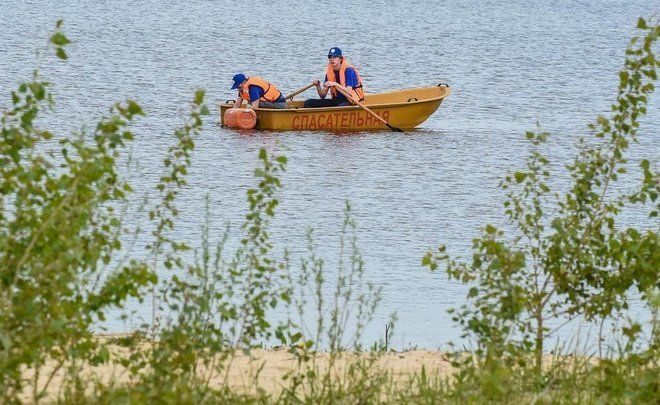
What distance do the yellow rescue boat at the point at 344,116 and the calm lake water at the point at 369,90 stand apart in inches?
7.1

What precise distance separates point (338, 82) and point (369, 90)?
9.51m

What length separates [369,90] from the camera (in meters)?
34.9

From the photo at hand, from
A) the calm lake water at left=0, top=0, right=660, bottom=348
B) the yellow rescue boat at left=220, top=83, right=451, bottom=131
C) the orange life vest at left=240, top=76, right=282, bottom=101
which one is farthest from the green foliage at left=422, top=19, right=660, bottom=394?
the yellow rescue boat at left=220, top=83, right=451, bottom=131

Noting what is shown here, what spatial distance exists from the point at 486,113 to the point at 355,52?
636 inches

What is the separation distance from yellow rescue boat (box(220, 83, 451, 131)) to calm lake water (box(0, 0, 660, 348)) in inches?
7.1

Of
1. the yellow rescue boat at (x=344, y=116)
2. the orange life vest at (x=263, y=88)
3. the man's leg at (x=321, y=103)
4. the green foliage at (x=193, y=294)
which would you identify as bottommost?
the green foliage at (x=193, y=294)

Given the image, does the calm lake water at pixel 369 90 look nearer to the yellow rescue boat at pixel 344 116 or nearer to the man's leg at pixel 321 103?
the yellow rescue boat at pixel 344 116

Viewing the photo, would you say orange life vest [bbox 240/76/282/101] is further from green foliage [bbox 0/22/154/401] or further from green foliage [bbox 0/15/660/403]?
green foliage [bbox 0/22/154/401]

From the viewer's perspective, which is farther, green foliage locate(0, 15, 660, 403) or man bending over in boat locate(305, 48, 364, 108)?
man bending over in boat locate(305, 48, 364, 108)

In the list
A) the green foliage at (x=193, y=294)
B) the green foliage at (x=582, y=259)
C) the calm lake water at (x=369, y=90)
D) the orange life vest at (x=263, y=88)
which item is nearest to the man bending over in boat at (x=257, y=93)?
the orange life vest at (x=263, y=88)

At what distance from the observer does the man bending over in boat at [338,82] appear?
25016 millimetres

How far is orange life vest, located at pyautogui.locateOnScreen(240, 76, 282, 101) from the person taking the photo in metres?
24.5

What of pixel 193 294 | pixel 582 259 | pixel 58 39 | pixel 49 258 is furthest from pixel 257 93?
pixel 49 258

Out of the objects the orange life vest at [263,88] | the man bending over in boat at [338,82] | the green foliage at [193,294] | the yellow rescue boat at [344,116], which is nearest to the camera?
the green foliage at [193,294]
